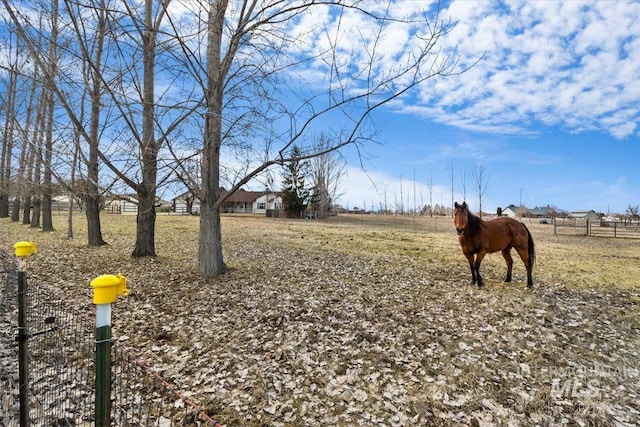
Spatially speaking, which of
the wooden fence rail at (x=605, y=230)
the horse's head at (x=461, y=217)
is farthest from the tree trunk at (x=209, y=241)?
the wooden fence rail at (x=605, y=230)

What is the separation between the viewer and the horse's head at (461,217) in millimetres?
6793

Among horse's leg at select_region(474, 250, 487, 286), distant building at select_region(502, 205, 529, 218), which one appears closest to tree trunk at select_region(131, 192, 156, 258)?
horse's leg at select_region(474, 250, 487, 286)

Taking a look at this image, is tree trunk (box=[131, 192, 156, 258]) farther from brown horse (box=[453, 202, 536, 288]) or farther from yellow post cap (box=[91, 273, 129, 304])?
yellow post cap (box=[91, 273, 129, 304])

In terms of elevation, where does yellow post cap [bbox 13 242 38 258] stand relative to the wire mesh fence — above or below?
above

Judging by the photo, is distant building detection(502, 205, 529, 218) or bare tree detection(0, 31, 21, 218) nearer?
bare tree detection(0, 31, 21, 218)

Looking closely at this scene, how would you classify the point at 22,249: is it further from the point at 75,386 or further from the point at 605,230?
the point at 605,230

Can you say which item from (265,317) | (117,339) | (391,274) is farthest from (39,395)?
(391,274)

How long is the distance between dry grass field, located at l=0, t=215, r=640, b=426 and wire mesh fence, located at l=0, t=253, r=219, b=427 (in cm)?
25

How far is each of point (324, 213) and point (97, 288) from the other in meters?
43.8

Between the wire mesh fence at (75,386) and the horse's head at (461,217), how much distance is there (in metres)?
5.58

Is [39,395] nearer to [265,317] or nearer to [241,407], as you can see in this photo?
[241,407]

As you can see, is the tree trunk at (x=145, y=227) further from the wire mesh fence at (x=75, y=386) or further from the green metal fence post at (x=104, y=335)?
the green metal fence post at (x=104, y=335)

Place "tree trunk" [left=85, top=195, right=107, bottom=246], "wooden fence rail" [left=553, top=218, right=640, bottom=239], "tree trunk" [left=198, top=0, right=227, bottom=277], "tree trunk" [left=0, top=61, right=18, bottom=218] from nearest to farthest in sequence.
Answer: "tree trunk" [left=198, top=0, right=227, bottom=277], "tree trunk" [left=0, top=61, right=18, bottom=218], "tree trunk" [left=85, top=195, right=107, bottom=246], "wooden fence rail" [left=553, top=218, right=640, bottom=239]

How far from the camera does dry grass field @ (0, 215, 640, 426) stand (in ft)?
11.0
